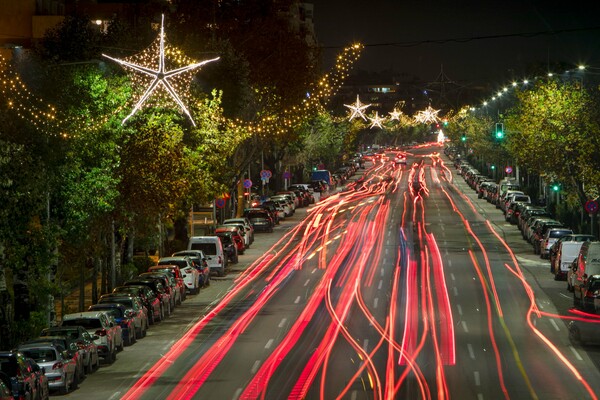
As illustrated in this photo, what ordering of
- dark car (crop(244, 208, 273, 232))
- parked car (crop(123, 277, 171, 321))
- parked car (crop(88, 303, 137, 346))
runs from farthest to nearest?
dark car (crop(244, 208, 273, 232)) < parked car (crop(123, 277, 171, 321)) < parked car (crop(88, 303, 137, 346))

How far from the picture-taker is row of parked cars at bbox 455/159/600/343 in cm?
3812

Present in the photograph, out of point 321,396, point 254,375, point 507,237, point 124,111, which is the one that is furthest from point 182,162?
point 507,237

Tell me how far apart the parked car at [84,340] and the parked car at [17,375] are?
15.8ft

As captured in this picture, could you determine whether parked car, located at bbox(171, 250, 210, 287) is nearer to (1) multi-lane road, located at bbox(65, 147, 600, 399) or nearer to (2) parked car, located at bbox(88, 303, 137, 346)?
(1) multi-lane road, located at bbox(65, 147, 600, 399)

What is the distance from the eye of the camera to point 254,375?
30094mm

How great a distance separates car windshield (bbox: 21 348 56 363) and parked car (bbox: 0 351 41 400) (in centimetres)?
248

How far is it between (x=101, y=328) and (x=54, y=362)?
517 cm

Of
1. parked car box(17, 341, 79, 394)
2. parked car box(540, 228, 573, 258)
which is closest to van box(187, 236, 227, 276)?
parked car box(540, 228, 573, 258)

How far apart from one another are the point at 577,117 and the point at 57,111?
110 feet

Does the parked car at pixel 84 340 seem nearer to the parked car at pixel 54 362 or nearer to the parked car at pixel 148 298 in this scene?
the parked car at pixel 54 362

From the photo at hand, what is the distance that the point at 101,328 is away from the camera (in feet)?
109

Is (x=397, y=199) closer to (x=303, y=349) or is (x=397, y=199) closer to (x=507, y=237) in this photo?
(x=507, y=237)

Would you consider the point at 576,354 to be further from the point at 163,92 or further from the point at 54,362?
the point at 163,92

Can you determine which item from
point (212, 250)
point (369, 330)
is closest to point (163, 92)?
point (212, 250)
